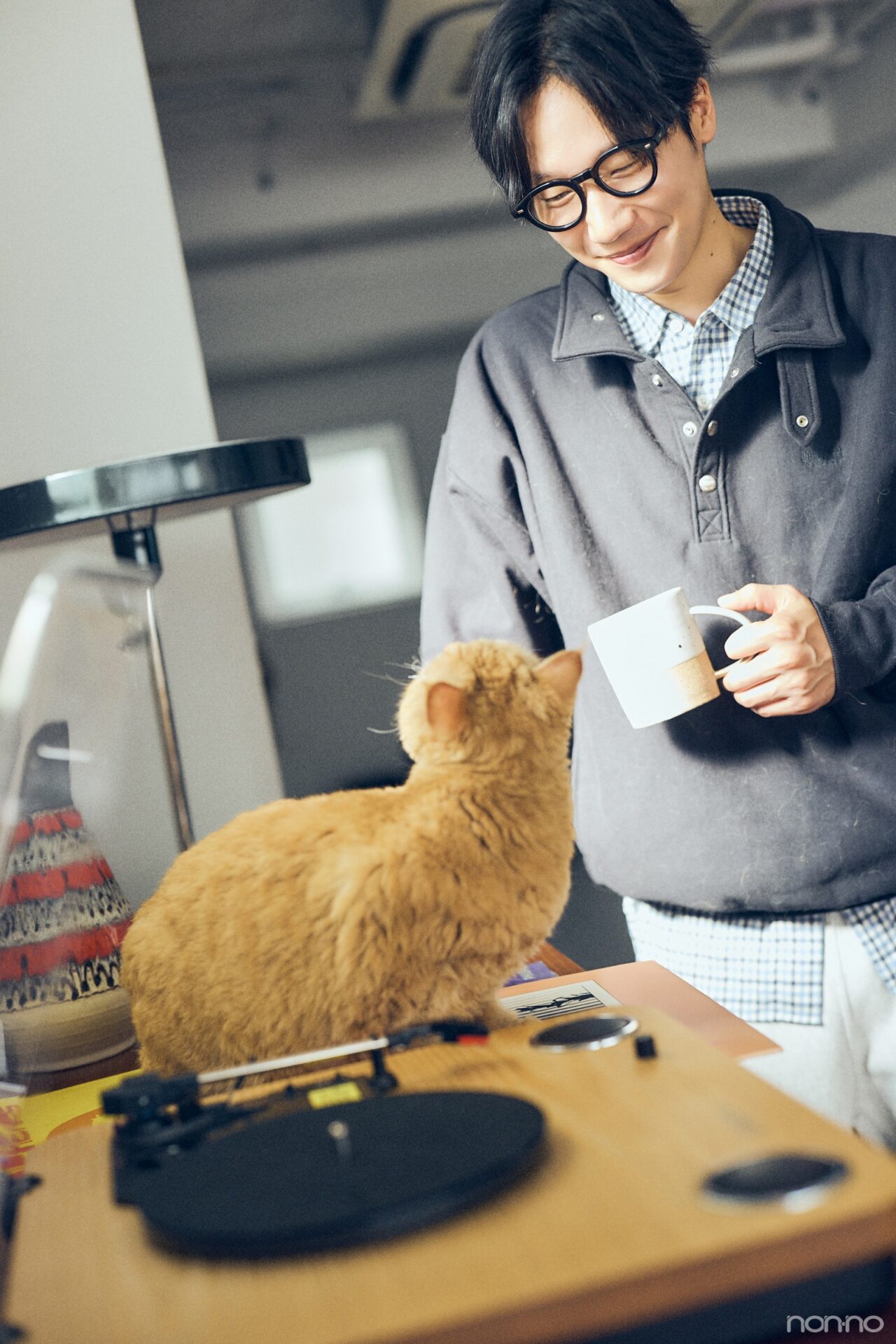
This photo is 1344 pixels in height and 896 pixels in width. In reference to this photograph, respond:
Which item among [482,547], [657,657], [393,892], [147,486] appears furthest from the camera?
[482,547]

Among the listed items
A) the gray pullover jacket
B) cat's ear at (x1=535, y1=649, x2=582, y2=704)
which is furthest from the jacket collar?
cat's ear at (x1=535, y1=649, x2=582, y2=704)

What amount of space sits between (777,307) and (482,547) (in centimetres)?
39

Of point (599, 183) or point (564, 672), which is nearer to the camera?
point (564, 672)

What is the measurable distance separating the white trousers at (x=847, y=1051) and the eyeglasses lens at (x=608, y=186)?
72 cm

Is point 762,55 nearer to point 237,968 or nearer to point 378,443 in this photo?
point 378,443

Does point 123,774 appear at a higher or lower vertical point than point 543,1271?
higher

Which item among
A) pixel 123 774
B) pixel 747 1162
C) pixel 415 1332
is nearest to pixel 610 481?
pixel 123 774

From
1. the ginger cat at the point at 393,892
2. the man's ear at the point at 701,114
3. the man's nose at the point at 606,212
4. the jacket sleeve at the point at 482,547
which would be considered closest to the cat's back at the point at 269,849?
the ginger cat at the point at 393,892

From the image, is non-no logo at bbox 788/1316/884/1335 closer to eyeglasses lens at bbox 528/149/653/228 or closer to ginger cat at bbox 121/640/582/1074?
ginger cat at bbox 121/640/582/1074

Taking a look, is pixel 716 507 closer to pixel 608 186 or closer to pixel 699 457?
pixel 699 457

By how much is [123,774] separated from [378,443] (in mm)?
822

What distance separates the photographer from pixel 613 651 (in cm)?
94

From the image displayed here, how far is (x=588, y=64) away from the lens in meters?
1.00

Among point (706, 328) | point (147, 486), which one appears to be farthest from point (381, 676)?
point (706, 328)
